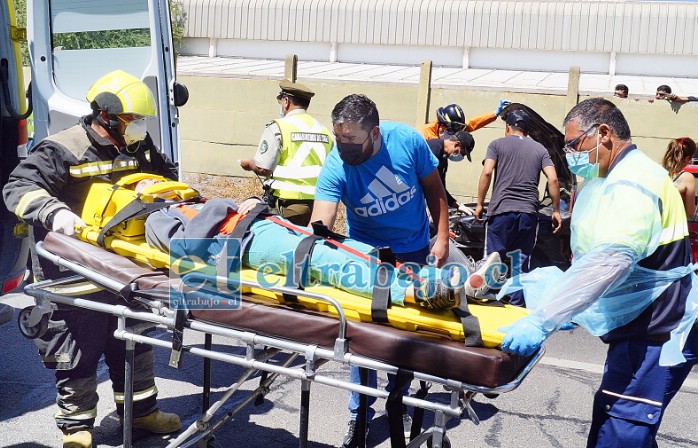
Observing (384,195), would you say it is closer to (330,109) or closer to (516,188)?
(516,188)

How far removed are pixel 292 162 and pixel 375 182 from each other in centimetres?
134

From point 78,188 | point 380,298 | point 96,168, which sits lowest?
point 380,298

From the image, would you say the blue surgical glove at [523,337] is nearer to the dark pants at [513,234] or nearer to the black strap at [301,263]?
the black strap at [301,263]

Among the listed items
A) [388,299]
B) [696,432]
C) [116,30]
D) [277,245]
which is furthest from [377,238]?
[116,30]

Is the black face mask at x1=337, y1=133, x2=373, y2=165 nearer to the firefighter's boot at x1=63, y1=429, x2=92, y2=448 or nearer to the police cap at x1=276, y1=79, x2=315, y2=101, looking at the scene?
the police cap at x1=276, y1=79, x2=315, y2=101

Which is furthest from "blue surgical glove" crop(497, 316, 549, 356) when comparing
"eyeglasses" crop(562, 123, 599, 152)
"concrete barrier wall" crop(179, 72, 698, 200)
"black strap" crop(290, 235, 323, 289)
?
"concrete barrier wall" crop(179, 72, 698, 200)

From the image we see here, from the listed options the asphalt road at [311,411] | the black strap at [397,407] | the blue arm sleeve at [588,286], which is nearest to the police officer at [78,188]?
the asphalt road at [311,411]

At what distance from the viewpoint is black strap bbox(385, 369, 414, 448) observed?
2871 millimetres

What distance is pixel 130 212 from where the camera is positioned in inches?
142

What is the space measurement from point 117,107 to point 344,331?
→ 1.72 m

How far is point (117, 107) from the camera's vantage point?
12.7 ft

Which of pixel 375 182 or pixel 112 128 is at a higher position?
pixel 112 128

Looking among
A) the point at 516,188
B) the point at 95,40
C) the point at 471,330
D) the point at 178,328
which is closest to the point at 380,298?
the point at 471,330

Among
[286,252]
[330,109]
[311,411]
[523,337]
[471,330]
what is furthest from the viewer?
[330,109]
